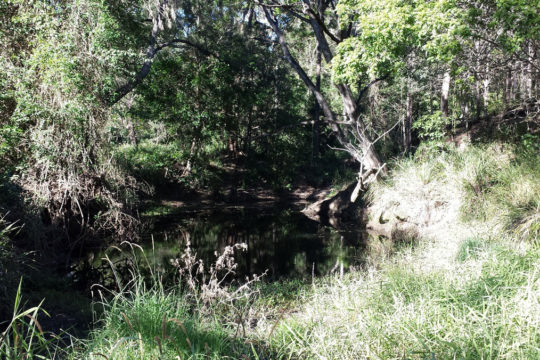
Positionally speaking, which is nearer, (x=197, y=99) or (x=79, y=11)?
(x=79, y=11)

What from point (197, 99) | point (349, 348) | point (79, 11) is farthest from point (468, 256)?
point (197, 99)

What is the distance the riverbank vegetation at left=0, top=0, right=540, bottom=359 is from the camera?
339cm

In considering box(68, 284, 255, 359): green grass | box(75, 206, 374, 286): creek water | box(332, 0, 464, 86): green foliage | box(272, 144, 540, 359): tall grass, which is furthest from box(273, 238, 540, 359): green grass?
box(332, 0, 464, 86): green foliage

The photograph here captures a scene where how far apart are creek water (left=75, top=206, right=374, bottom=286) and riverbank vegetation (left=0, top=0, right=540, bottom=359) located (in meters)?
0.14

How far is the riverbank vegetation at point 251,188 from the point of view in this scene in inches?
133

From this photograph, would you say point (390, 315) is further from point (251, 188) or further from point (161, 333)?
point (251, 188)

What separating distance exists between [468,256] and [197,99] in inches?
493

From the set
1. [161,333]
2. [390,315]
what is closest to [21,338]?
[161,333]

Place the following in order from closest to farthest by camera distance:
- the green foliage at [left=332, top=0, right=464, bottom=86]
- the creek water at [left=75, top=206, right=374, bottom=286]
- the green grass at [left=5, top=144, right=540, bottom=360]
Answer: the green grass at [left=5, top=144, right=540, bottom=360]
the green foliage at [left=332, top=0, right=464, bottom=86]
the creek water at [left=75, top=206, right=374, bottom=286]

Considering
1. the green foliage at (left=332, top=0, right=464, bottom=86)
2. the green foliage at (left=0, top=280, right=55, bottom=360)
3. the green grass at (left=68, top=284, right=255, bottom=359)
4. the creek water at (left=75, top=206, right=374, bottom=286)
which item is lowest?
the creek water at (left=75, top=206, right=374, bottom=286)

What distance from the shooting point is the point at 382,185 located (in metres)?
12.1

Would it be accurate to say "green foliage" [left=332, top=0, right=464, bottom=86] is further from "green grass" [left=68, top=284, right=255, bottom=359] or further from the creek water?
"green grass" [left=68, top=284, right=255, bottom=359]

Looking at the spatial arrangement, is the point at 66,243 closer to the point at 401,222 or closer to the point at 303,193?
the point at 401,222

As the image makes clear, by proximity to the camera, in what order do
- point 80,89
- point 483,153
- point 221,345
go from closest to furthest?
point 221,345
point 80,89
point 483,153
